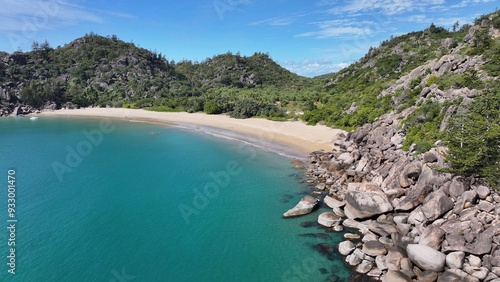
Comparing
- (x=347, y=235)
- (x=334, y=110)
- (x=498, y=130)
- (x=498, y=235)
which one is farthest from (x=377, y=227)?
(x=334, y=110)

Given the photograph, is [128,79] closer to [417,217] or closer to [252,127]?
[252,127]

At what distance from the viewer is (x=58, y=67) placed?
140250 millimetres

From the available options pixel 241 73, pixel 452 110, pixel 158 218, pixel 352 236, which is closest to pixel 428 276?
pixel 352 236

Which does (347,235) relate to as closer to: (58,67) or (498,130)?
(498,130)

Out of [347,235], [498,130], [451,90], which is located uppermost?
[451,90]

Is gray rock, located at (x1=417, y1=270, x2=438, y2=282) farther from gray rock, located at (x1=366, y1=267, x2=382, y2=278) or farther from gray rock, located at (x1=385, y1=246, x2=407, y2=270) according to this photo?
gray rock, located at (x1=366, y1=267, x2=382, y2=278)

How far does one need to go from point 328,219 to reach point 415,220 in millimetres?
5840

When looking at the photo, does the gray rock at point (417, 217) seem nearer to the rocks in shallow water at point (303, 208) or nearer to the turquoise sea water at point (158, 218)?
the turquoise sea water at point (158, 218)

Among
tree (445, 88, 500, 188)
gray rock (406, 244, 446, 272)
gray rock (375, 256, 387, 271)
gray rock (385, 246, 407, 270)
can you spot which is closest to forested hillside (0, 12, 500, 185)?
tree (445, 88, 500, 188)

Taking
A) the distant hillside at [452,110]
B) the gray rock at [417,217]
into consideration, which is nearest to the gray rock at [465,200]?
the distant hillside at [452,110]

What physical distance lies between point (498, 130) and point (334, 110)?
4073 cm

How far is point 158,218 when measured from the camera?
26406mm

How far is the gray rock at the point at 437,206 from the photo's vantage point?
67.8 feet

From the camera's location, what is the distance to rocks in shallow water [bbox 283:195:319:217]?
86.0 feet
